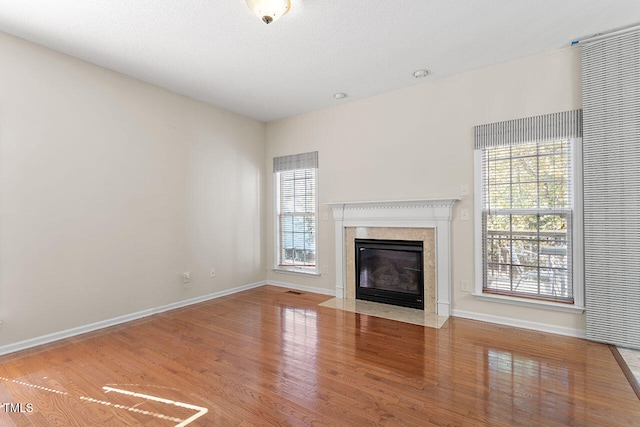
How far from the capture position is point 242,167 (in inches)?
189

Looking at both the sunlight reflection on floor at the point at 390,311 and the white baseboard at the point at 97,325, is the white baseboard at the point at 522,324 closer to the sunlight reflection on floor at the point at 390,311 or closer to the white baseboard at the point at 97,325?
the sunlight reflection on floor at the point at 390,311

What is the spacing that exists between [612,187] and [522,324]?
149cm

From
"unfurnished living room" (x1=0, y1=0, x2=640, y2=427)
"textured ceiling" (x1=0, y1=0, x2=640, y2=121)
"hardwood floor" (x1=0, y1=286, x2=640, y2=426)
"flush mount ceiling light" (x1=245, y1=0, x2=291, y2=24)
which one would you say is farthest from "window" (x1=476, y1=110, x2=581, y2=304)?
"flush mount ceiling light" (x1=245, y1=0, x2=291, y2=24)

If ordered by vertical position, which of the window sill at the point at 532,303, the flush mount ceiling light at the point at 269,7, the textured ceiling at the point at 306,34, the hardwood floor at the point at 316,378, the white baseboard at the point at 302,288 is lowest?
the hardwood floor at the point at 316,378

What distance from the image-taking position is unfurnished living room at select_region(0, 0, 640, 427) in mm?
2092

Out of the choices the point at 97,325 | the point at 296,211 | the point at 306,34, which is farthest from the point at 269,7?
the point at 97,325

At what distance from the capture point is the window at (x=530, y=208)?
2.93 meters

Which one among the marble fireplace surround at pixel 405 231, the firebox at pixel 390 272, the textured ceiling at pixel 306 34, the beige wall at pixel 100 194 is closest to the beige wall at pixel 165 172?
the beige wall at pixel 100 194

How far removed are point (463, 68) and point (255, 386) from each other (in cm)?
359

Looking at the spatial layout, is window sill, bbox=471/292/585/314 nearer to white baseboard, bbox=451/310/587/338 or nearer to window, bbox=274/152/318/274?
white baseboard, bbox=451/310/587/338

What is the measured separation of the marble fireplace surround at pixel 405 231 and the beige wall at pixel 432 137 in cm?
12

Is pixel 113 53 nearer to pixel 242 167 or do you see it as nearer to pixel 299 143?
pixel 242 167

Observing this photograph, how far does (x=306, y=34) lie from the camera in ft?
8.73

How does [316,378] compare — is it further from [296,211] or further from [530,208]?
[296,211]
